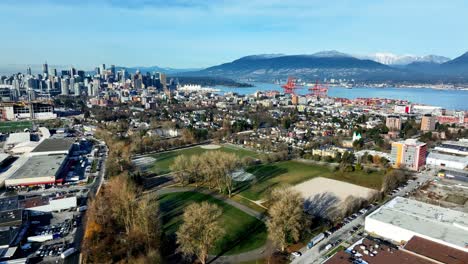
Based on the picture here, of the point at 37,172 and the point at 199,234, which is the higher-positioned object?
the point at 199,234

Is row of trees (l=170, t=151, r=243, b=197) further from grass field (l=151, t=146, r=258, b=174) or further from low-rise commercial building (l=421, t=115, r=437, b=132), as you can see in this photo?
low-rise commercial building (l=421, t=115, r=437, b=132)

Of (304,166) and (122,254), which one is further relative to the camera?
(304,166)

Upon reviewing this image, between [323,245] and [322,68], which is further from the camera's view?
[322,68]

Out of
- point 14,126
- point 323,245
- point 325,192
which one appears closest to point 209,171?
point 325,192

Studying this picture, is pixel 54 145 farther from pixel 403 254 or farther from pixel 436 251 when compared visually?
pixel 436 251

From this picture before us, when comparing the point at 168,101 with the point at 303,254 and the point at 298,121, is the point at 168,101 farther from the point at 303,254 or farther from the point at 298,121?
the point at 303,254

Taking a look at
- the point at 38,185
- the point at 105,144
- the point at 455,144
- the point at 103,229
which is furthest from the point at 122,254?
the point at 455,144
